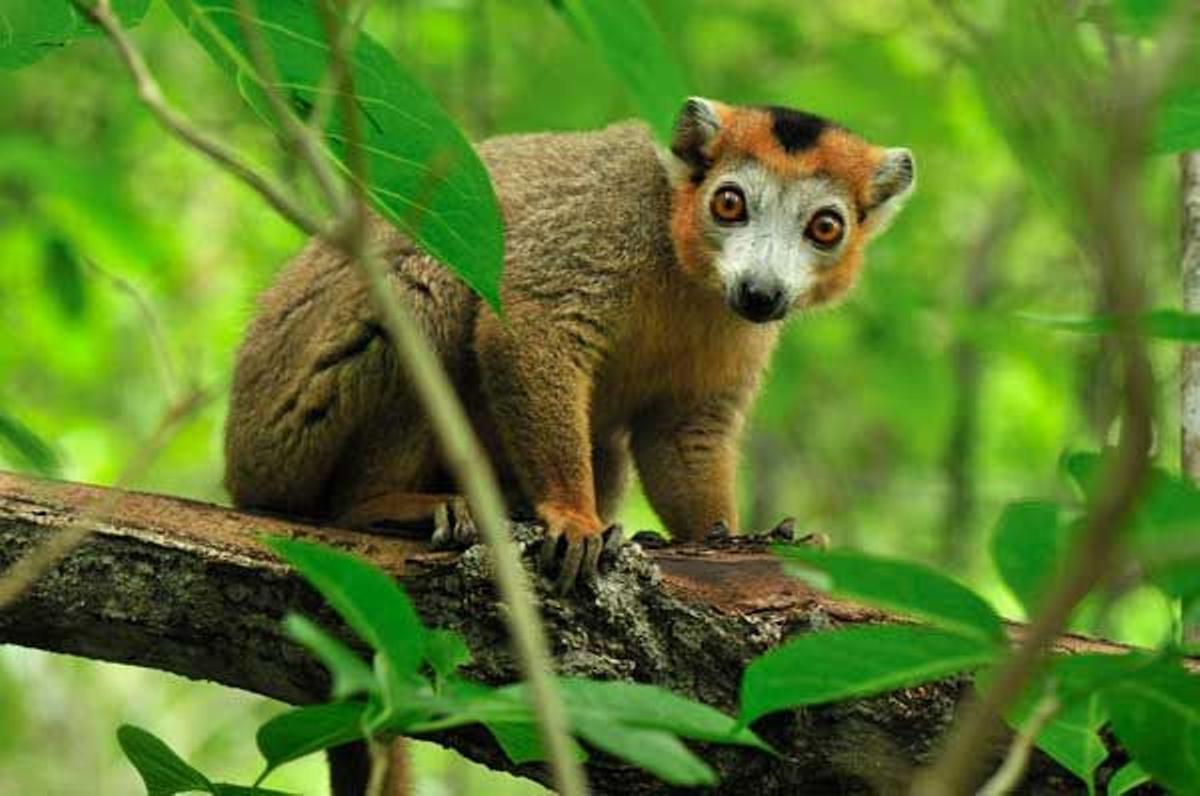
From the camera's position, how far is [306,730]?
8.82 ft

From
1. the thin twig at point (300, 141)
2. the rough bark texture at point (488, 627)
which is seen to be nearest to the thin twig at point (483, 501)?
the thin twig at point (300, 141)

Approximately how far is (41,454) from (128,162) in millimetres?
7987

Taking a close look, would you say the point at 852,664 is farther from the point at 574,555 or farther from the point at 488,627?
the point at 574,555

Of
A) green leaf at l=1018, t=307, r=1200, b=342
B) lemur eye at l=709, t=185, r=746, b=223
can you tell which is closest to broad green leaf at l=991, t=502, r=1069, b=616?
green leaf at l=1018, t=307, r=1200, b=342

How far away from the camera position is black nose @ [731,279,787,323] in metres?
6.95

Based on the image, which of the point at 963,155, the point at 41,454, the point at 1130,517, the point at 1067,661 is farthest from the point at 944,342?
the point at 1130,517

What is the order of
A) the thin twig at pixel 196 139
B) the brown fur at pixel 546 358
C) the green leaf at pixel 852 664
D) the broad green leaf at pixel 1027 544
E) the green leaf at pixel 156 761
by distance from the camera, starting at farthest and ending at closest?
1. the brown fur at pixel 546 358
2. the green leaf at pixel 156 761
3. the broad green leaf at pixel 1027 544
4. the green leaf at pixel 852 664
5. the thin twig at pixel 196 139

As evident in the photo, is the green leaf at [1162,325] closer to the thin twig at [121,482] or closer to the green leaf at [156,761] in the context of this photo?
the thin twig at [121,482]

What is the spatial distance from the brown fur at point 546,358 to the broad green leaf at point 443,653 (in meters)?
3.53

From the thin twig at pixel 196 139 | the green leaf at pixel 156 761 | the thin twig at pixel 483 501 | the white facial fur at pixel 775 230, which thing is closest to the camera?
the thin twig at pixel 483 501

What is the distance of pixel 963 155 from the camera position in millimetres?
13125

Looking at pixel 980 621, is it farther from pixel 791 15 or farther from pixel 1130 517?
pixel 791 15

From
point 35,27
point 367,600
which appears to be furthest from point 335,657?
point 35,27

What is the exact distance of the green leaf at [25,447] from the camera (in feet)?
13.4
